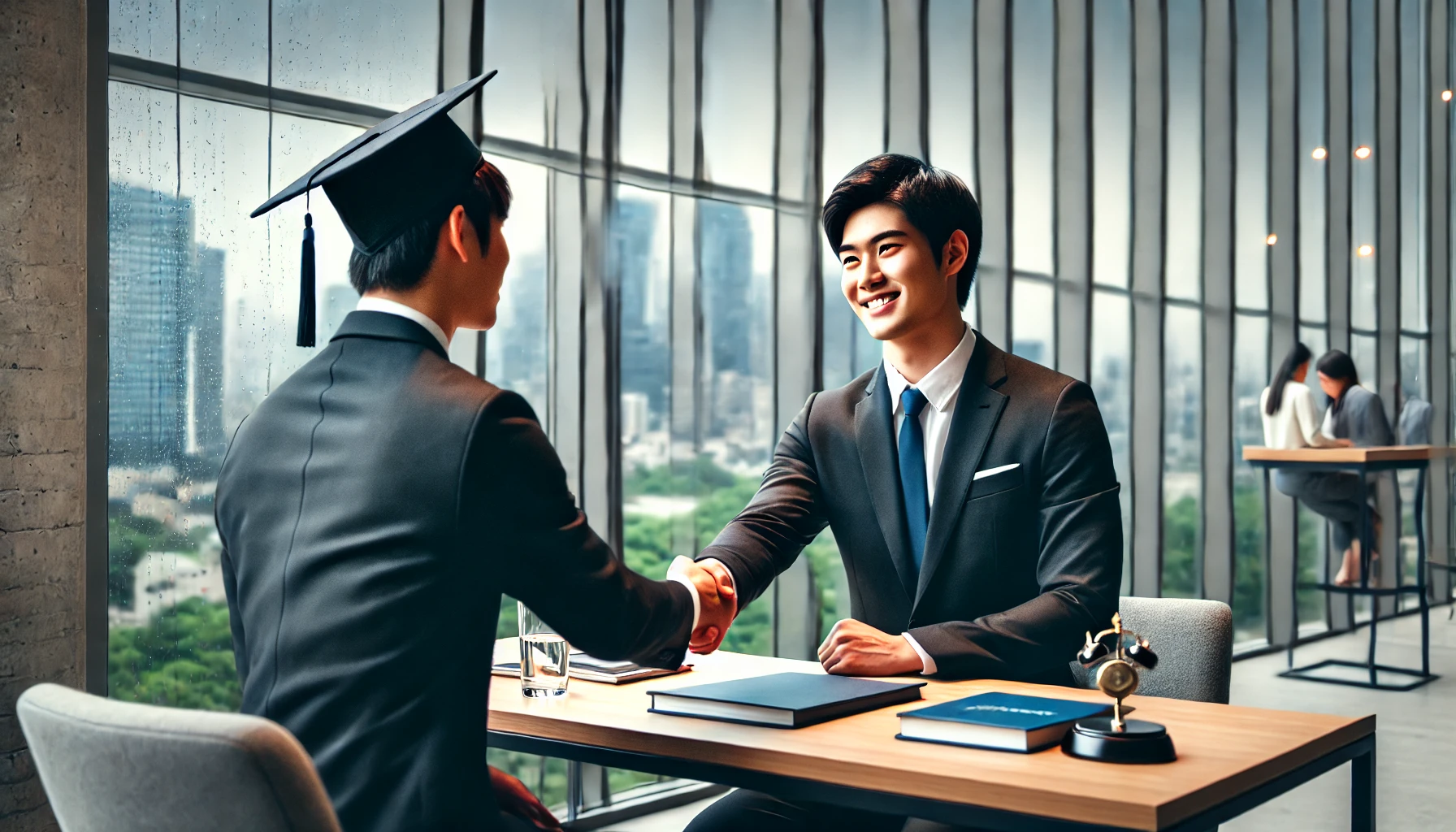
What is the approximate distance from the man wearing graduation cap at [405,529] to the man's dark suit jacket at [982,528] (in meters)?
0.61

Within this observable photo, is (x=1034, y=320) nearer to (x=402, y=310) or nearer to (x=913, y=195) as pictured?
(x=913, y=195)

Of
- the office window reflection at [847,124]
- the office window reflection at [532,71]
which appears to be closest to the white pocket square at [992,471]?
the office window reflection at [532,71]

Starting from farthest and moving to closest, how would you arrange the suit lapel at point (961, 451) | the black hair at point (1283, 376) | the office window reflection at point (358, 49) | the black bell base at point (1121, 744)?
the black hair at point (1283, 376) < the office window reflection at point (358, 49) < the suit lapel at point (961, 451) < the black bell base at point (1121, 744)

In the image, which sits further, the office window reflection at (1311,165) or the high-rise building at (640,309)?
the office window reflection at (1311,165)

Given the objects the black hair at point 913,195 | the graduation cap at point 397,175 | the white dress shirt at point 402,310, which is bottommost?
the white dress shirt at point 402,310

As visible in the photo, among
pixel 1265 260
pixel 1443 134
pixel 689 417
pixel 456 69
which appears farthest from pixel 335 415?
pixel 1265 260

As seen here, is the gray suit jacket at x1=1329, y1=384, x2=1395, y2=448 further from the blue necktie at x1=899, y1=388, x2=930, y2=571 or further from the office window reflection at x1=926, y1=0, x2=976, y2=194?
the blue necktie at x1=899, y1=388, x2=930, y2=571

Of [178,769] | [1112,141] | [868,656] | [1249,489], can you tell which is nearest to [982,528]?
[868,656]

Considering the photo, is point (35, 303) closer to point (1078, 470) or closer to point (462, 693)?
point (462, 693)

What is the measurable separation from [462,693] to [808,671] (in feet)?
2.45

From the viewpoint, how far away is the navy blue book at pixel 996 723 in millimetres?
1480

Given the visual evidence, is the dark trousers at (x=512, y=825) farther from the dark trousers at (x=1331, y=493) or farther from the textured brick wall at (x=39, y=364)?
the dark trousers at (x=1331, y=493)

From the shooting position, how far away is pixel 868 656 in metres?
1.94

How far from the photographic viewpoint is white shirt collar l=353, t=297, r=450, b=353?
5.18 feet
